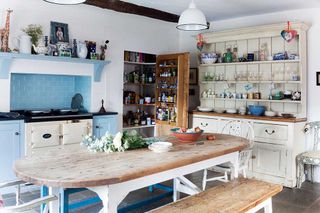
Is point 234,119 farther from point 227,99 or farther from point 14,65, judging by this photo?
point 14,65

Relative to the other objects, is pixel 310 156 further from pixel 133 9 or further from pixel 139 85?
pixel 133 9

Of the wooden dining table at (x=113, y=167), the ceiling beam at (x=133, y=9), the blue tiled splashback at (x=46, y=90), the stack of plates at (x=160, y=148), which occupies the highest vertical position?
the ceiling beam at (x=133, y=9)

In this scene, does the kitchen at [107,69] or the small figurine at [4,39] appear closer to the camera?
the small figurine at [4,39]

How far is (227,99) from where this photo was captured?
539 centimetres

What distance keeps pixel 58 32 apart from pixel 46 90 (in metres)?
0.91

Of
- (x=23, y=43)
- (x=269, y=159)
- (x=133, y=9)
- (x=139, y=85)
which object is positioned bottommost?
(x=269, y=159)

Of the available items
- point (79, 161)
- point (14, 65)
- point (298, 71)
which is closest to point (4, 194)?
point (14, 65)

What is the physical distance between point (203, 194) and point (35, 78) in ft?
10.4

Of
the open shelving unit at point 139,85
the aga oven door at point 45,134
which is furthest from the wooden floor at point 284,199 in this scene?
the open shelving unit at point 139,85

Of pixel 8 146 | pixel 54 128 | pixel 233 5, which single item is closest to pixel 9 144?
pixel 8 146

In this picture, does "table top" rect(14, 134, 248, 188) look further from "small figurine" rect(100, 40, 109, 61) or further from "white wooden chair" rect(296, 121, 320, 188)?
"small figurine" rect(100, 40, 109, 61)

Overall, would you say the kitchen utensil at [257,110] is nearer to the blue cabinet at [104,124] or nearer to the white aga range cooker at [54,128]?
the blue cabinet at [104,124]

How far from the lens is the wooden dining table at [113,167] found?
1.89m

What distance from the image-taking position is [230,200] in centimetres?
244
